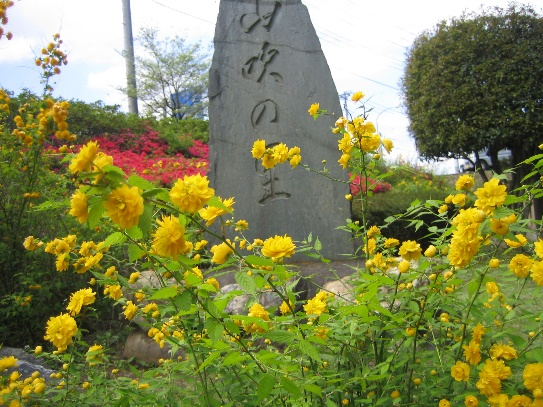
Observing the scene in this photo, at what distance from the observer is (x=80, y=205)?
945 mm

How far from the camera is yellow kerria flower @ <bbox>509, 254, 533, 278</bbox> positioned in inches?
55.7

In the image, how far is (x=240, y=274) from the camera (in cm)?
112

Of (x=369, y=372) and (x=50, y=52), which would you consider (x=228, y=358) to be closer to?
(x=369, y=372)

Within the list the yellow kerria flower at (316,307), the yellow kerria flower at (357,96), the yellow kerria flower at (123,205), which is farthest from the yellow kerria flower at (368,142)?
the yellow kerria flower at (123,205)

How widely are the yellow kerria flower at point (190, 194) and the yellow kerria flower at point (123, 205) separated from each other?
7 centimetres

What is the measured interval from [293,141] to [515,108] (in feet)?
16.6

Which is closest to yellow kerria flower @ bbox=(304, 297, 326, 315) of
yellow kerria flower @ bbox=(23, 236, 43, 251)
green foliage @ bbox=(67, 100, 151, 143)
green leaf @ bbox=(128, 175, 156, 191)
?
green leaf @ bbox=(128, 175, 156, 191)

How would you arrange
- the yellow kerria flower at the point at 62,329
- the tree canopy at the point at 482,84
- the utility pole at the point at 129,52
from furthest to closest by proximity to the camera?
the utility pole at the point at 129,52 → the tree canopy at the point at 482,84 → the yellow kerria flower at the point at 62,329

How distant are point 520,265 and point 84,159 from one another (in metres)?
1.13

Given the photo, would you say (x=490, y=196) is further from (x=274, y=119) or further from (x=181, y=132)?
(x=181, y=132)

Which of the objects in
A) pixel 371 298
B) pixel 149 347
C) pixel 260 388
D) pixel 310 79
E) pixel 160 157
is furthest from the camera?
pixel 160 157

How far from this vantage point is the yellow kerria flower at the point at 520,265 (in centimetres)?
142

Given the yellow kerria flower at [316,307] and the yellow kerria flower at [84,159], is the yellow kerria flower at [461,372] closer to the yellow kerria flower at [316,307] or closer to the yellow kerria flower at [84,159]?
the yellow kerria flower at [316,307]

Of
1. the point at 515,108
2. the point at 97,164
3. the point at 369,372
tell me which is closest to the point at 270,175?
the point at 369,372
